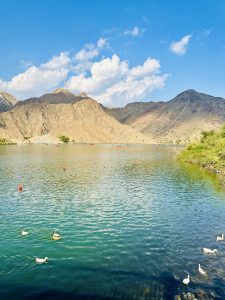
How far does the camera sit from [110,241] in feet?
101

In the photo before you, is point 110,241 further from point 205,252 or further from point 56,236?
point 205,252

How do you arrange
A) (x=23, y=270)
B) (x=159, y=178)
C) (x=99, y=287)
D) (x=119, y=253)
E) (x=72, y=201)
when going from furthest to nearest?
(x=159, y=178)
(x=72, y=201)
(x=119, y=253)
(x=23, y=270)
(x=99, y=287)

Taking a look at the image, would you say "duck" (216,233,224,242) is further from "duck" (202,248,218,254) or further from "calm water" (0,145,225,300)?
"duck" (202,248,218,254)

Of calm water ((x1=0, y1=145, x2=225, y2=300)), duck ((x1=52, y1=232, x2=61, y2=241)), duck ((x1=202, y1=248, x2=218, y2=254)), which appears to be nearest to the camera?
calm water ((x1=0, y1=145, x2=225, y2=300))

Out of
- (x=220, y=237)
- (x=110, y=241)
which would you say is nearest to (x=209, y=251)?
(x=220, y=237)

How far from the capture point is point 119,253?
2788 centimetres

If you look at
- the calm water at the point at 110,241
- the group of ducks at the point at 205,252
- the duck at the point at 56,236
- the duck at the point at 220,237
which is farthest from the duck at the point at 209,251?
the duck at the point at 56,236

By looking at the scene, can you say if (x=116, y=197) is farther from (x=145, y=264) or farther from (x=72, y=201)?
(x=145, y=264)

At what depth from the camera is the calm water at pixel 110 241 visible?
2216 cm

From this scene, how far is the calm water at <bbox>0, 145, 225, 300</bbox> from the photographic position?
872 inches

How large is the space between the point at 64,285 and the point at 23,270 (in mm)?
3861

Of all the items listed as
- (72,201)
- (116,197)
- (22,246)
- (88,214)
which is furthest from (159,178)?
(22,246)

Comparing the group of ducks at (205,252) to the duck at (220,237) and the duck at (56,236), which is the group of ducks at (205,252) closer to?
the duck at (220,237)

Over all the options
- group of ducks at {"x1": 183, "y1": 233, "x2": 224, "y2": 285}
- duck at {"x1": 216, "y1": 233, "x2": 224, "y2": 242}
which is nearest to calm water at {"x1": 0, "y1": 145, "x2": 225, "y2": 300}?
group of ducks at {"x1": 183, "y1": 233, "x2": 224, "y2": 285}
